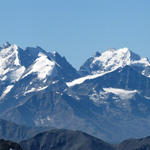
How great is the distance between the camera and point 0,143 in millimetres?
125750

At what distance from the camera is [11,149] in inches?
4663

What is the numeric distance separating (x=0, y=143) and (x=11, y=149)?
25.8 ft
